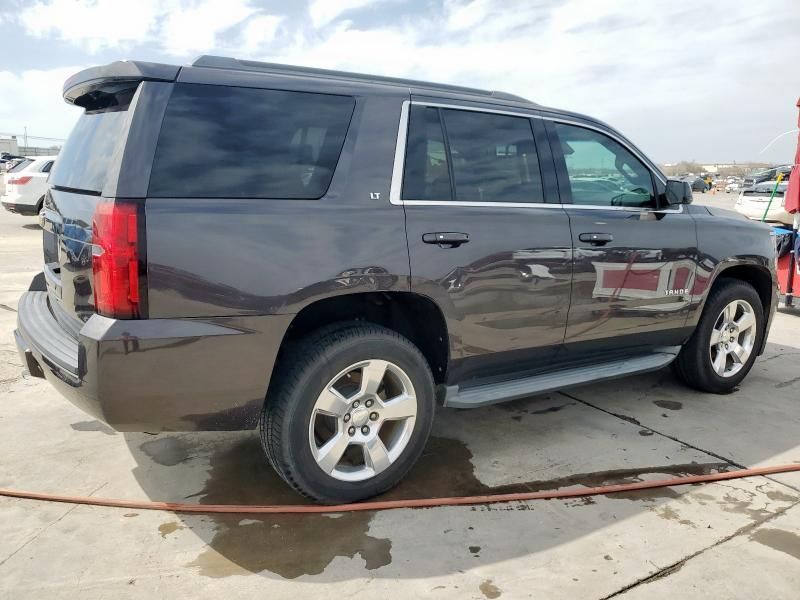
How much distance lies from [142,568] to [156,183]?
1.48 metres

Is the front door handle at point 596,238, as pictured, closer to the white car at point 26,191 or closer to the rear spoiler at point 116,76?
the rear spoiler at point 116,76

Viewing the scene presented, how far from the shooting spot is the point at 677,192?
13.2ft

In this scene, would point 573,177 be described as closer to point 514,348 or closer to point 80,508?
point 514,348

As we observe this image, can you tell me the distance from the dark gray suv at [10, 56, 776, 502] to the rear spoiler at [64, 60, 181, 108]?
12 mm

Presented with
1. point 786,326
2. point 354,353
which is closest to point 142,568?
point 354,353

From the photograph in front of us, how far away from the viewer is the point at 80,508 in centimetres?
288

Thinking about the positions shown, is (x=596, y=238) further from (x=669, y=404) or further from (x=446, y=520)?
(x=446, y=520)

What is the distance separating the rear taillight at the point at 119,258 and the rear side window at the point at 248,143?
154 mm

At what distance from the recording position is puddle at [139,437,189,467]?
3.35 m

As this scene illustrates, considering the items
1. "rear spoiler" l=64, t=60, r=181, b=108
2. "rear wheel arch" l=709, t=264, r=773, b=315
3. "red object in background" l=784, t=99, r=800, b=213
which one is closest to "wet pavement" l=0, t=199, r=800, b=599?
"rear wheel arch" l=709, t=264, r=773, b=315

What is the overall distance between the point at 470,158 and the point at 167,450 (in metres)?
2.25

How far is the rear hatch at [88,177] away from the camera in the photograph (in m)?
2.43

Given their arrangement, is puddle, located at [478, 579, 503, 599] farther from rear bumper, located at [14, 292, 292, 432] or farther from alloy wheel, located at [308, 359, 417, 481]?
rear bumper, located at [14, 292, 292, 432]

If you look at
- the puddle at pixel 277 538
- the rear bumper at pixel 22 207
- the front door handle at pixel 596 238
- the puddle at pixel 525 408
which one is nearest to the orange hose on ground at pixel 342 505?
the puddle at pixel 277 538
